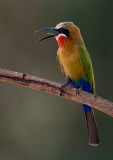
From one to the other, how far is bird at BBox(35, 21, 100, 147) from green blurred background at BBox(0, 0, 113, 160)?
8.71ft

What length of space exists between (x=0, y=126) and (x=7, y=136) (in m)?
0.20

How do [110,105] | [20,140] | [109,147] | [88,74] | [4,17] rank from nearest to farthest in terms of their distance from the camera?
1. [110,105]
2. [88,74]
3. [109,147]
4. [20,140]
5. [4,17]

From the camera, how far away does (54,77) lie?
23.2 feet

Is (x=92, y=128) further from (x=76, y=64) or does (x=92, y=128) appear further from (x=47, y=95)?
(x=47, y=95)

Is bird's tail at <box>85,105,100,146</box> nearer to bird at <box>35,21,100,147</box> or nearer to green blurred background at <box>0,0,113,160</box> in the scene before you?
bird at <box>35,21,100,147</box>

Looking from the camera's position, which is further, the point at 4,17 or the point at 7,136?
the point at 4,17

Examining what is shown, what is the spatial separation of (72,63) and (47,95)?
3.27m

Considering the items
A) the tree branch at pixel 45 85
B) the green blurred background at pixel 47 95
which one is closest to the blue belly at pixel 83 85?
the tree branch at pixel 45 85

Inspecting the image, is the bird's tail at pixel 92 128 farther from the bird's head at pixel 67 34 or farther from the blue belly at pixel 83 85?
the bird's head at pixel 67 34

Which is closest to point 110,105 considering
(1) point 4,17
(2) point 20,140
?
(2) point 20,140

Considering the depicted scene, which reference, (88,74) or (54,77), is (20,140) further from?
(88,74)

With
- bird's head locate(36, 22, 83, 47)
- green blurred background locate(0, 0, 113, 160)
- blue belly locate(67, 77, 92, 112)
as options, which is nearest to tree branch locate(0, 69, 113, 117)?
blue belly locate(67, 77, 92, 112)

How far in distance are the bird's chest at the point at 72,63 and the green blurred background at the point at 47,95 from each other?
9.19 feet

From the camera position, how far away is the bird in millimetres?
3939
